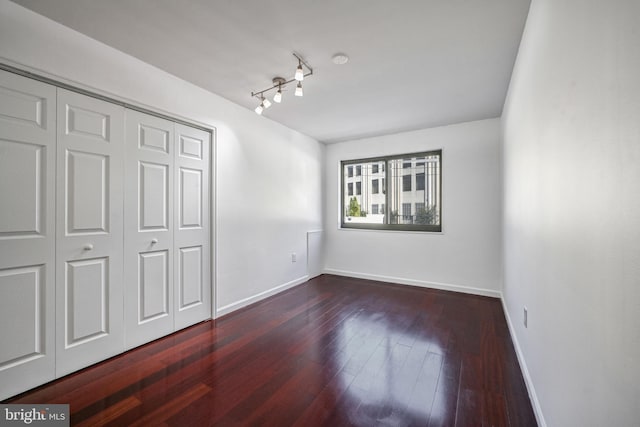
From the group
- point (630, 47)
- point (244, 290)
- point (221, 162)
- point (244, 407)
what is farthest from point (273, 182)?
point (630, 47)

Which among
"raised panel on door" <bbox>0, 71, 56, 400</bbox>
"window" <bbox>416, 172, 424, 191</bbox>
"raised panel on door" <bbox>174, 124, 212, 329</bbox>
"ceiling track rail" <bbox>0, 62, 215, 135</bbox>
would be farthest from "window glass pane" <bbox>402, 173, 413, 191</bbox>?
"raised panel on door" <bbox>0, 71, 56, 400</bbox>

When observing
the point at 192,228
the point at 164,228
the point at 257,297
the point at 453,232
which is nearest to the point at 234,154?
the point at 192,228

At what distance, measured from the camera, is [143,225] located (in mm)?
2391

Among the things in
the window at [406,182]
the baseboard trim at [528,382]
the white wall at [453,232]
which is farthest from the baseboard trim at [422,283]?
the window at [406,182]

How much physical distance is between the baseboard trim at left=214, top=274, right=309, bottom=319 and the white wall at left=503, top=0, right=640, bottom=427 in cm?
277

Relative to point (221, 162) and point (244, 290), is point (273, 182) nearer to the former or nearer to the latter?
point (221, 162)

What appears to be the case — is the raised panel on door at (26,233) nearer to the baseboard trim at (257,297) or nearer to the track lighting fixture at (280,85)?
the baseboard trim at (257,297)

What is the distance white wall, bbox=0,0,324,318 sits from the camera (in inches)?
71.2

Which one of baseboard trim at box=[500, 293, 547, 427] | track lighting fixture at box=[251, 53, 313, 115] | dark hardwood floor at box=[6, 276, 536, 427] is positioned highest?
track lighting fixture at box=[251, 53, 313, 115]

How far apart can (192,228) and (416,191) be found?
3.34 m

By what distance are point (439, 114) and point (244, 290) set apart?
3.34m

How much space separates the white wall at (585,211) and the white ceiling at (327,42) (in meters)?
0.48

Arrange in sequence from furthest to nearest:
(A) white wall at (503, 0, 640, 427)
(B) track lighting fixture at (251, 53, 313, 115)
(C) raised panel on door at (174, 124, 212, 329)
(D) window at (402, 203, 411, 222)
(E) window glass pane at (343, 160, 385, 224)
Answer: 1. (E) window glass pane at (343, 160, 385, 224)
2. (D) window at (402, 203, 411, 222)
3. (C) raised panel on door at (174, 124, 212, 329)
4. (B) track lighting fixture at (251, 53, 313, 115)
5. (A) white wall at (503, 0, 640, 427)

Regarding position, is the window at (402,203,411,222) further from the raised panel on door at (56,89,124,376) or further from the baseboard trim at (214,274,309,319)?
the raised panel on door at (56,89,124,376)
